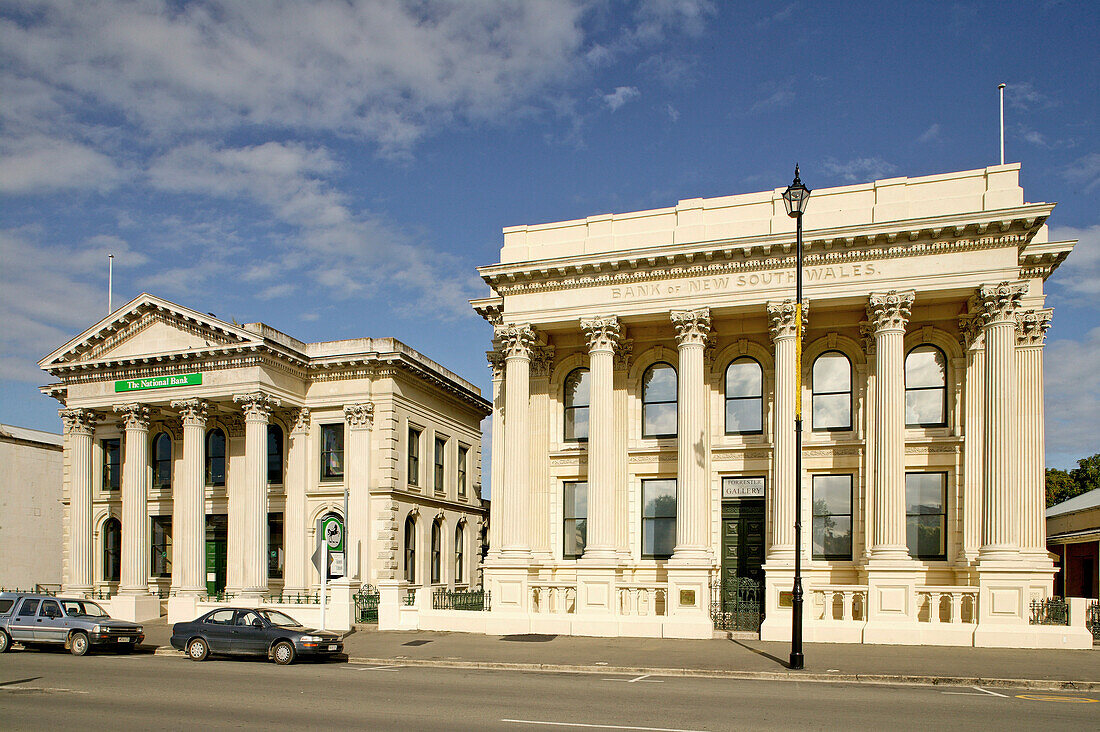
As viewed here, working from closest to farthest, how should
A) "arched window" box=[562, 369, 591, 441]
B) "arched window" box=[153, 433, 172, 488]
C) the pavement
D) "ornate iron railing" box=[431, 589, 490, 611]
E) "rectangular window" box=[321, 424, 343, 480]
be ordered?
1. the pavement
2. "ornate iron railing" box=[431, 589, 490, 611]
3. "arched window" box=[562, 369, 591, 441]
4. "rectangular window" box=[321, 424, 343, 480]
5. "arched window" box=[153, 433, 172, 488]

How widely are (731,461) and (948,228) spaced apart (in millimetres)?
9766

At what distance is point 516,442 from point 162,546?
64.9ft

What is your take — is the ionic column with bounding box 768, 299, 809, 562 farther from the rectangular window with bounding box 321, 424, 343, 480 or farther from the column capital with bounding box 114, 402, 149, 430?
the column capital with bounding box 114, 402, 149, 430

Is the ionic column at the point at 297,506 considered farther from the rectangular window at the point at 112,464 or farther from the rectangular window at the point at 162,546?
the rectangular window at the point at 112,464

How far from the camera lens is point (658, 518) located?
30.5m

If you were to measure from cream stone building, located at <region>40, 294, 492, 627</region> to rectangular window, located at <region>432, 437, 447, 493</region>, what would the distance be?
3.83 ft

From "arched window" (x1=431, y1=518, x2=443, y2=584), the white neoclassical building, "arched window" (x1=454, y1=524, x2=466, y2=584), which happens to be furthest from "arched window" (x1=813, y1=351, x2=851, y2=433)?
"arched window" (x1=454, y1=524, x2=466, y2=584)

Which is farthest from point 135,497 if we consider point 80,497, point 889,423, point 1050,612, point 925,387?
point 1050,612

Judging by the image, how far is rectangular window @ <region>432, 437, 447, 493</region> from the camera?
41.8 meters

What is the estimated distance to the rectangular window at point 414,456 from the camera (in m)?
38.8

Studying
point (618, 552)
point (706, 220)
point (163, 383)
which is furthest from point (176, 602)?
point (706, 220)

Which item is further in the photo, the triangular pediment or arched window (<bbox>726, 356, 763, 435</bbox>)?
the triangular pediment

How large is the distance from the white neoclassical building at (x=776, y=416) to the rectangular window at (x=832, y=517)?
64 millimetres

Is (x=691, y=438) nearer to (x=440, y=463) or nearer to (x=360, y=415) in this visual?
(x=360, y=415)
